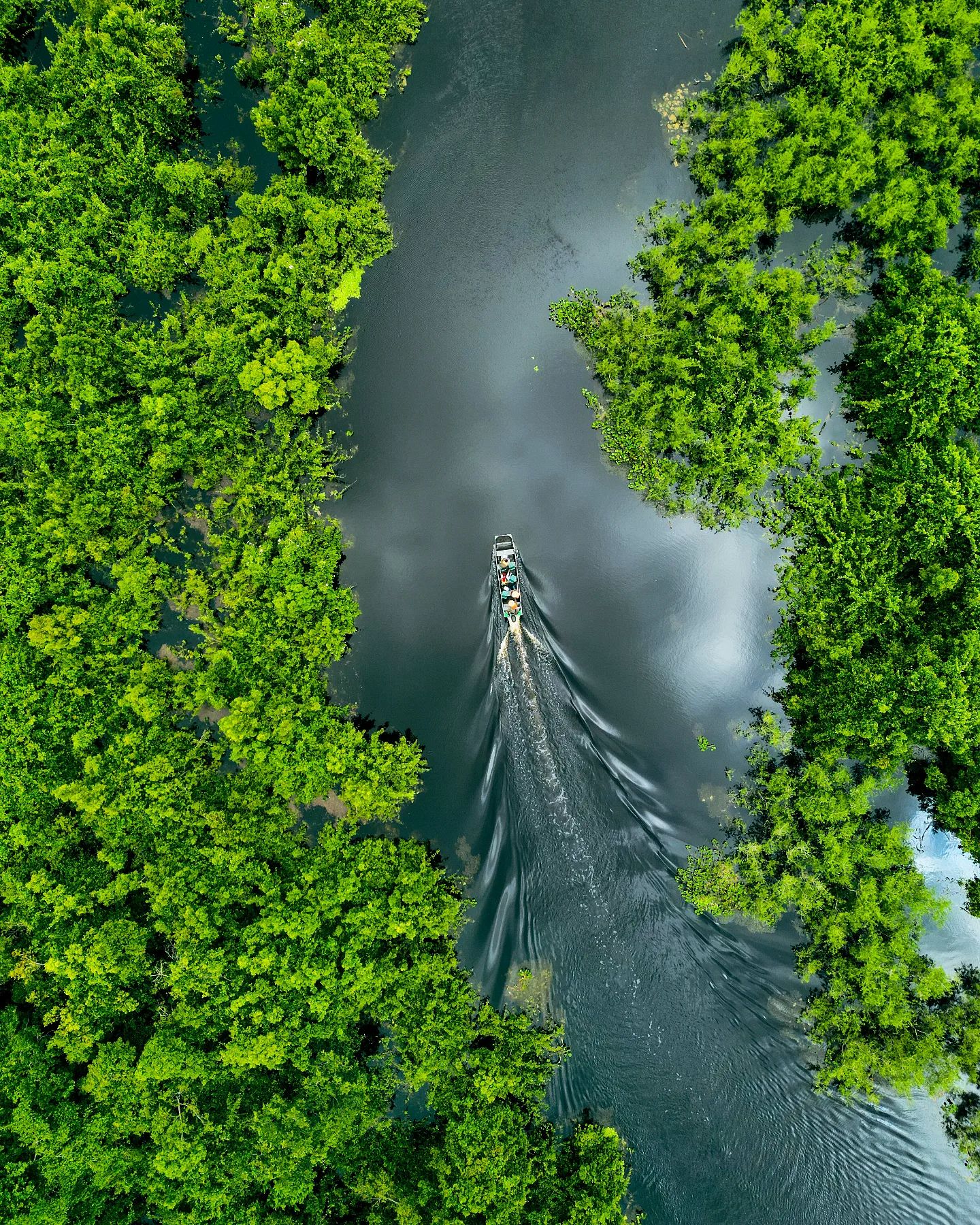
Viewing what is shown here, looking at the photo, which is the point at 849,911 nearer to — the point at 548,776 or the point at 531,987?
the point at 548,776

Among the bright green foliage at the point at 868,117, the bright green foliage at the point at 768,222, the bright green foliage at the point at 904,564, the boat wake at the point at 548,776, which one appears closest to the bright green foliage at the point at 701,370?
the bright green foliage at the point at 768,222

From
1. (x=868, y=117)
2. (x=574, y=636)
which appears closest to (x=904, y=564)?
(x=574, y=636)

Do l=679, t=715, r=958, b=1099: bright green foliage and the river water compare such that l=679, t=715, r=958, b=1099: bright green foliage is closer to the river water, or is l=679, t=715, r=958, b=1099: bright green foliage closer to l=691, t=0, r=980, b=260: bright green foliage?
the river water

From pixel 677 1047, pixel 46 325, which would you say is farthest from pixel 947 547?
pixel 46 325

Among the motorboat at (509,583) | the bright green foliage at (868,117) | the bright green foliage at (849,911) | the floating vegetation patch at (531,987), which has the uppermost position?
the bright green foliage at (868,117)

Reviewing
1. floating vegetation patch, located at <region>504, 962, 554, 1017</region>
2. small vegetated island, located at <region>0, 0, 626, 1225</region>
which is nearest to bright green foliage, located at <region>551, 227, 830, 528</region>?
small vegetated island, located at <region>0, 0, 626, 1225</region>

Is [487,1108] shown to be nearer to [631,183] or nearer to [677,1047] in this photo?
[677,1047]

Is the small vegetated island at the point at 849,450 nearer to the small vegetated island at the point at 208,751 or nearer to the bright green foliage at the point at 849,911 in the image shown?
the bright green foliage at the point at 849,911
